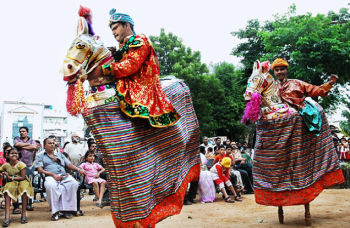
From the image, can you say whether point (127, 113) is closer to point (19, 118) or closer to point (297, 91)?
point (297, 91)

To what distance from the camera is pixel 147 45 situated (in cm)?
347

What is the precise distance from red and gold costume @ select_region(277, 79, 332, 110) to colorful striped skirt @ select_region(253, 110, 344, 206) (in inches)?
9.9

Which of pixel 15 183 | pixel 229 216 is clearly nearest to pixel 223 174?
pixel 229 216

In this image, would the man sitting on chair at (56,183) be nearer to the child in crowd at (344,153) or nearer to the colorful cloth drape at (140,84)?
the colorful cloth drape at (140,84)

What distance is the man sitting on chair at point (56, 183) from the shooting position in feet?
21.7

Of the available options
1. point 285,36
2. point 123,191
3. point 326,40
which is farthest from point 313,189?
point 285,36

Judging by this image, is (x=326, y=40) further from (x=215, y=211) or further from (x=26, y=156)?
(x=26, y=156)

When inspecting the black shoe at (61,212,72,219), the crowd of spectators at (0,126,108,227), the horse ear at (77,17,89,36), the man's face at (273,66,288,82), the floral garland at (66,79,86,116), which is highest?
the horse ear at (77,17,89,36)

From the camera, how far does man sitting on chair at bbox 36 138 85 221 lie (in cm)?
662

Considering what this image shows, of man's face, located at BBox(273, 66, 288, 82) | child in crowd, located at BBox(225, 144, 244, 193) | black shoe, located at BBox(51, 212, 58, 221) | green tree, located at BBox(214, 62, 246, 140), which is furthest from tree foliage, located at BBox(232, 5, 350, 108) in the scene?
black shoe, located at BBox(51, 212, 58, 221)

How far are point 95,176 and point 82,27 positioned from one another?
5.21 m

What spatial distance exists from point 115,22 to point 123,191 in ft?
5.77

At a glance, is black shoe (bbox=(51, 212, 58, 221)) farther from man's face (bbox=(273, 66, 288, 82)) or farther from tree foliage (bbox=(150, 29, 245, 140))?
tree foliage (bbox=(150, 29, 245, 140))

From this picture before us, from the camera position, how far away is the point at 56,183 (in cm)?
686
